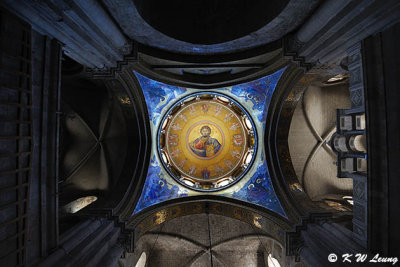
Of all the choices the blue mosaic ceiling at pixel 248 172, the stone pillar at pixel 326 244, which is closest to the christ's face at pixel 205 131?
the blue mosaic ceiling at pixel 248 172

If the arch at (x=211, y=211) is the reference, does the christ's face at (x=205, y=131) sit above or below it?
above

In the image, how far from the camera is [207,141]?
12.8 m

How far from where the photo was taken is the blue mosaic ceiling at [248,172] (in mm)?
10188

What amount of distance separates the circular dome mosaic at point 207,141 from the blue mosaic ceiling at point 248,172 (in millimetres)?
300

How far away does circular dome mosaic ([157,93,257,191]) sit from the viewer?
11609 millimetres

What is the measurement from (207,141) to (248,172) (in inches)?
119

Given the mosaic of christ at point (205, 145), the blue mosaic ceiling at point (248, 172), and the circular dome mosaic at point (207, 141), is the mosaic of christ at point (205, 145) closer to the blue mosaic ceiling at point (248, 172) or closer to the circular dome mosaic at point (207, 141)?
the circular dome mosaic at point (207, 141)

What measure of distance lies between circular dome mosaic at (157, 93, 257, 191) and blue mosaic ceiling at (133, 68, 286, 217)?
0.30 meters

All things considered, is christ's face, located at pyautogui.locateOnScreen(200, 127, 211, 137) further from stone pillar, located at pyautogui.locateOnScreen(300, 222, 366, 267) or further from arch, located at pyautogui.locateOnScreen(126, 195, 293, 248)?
stone pillar, located at pyautogui.locateOnScreen(300, 222, 366, 267)

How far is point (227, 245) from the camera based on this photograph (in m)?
12.9

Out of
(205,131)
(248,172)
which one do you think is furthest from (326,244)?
(205,131)

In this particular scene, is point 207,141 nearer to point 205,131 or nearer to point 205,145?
point 205,145

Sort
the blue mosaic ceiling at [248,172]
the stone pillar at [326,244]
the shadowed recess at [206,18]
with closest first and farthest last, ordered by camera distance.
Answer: the stone pillar at [326,244]
the shadowed recess at [206,18]
the blue mosaic ceiling at [248,172]

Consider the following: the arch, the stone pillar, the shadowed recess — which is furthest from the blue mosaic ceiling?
the shadowed recess
